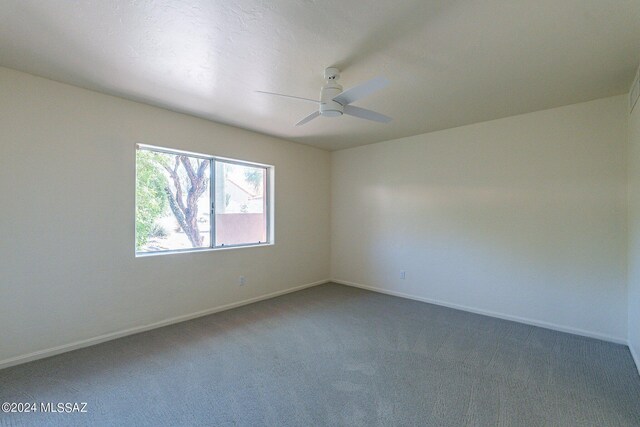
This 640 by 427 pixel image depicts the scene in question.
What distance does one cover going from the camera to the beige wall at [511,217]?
10.3 feet

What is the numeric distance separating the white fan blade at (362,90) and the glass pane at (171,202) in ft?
7.71

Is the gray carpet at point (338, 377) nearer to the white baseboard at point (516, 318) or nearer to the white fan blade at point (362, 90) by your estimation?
the white baseboard at point (516, 318)

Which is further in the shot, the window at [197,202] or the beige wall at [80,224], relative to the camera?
the window at [197,202]

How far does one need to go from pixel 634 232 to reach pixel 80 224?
533 cm

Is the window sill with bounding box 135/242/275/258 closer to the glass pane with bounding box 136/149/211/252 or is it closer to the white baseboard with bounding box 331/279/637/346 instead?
the glass pane with bounding box 136/149/211/252

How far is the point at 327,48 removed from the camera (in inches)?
85.2

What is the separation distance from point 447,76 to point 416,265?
285cm

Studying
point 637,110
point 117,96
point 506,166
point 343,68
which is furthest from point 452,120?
→ point 117,96

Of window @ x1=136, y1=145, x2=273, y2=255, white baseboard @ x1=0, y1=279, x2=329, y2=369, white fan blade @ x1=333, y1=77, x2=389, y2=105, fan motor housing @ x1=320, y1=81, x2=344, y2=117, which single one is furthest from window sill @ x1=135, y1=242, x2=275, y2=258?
white fan blade @ x1=333, y1=77, x2=389, y2=105

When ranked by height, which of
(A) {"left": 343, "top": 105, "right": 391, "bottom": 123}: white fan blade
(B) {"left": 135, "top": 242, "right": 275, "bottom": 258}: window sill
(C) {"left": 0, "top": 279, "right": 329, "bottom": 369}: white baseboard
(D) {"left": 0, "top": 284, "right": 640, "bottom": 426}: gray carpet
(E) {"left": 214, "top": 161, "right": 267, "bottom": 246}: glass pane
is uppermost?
(A) {"left": 343, "top": 105, "right": 391, "bottom": 123}: white fan blade

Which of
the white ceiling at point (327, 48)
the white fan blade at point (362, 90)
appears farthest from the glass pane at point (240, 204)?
the white fan blade at point (362, 90)

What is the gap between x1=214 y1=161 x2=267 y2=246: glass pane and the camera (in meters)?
4.12

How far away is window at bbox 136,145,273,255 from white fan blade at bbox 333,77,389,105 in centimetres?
235

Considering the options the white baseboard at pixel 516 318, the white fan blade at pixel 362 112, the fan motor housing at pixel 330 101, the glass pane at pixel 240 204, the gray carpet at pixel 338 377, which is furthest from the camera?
the glass pane at pixel 240 204
